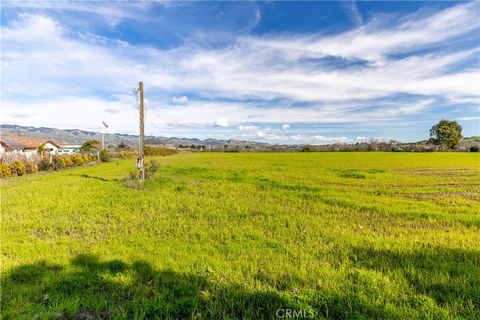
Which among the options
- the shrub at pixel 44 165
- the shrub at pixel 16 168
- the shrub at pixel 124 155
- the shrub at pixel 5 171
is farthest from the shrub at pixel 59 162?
the shrub at pixel 124 155

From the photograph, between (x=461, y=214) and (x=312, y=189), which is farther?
(x=312, y=189)

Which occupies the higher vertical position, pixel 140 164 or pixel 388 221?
pixel 140 164

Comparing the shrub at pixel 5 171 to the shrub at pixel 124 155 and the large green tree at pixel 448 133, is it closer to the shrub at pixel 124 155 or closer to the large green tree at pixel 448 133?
the shrub at pixel 124 155

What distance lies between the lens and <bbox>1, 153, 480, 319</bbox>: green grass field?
366 cm

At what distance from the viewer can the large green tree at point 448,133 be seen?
80.4 m

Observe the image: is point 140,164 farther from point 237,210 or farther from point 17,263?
point 17,263

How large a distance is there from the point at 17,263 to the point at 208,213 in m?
5.23

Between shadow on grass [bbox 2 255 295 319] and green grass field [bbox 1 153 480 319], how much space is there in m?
0.02

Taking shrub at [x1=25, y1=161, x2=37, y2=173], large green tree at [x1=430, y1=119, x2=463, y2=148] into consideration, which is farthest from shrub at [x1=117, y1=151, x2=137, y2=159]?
large green tree at [x1=430, y1=119, x2=463, y2=148]

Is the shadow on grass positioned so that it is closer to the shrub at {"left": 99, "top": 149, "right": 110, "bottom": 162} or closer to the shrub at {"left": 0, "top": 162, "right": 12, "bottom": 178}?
the shrub at {"left": 0, "top": 162, "right": 12, "bottom": 178}

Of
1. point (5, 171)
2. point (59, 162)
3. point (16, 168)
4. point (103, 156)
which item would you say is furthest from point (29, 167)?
point (103, 156)

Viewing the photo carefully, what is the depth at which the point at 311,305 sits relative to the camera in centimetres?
367

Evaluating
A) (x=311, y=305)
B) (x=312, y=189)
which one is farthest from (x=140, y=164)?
(x=311, y=305)

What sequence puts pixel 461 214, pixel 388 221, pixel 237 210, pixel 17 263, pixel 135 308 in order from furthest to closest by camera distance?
pixel 237 210, pixel 461 214, pixel 388 221, pixel 17 263, pixel 135 308
